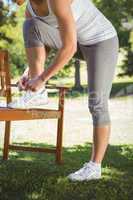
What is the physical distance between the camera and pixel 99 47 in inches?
175

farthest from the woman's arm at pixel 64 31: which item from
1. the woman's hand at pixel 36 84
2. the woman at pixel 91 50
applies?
the woman at pixel 91 50

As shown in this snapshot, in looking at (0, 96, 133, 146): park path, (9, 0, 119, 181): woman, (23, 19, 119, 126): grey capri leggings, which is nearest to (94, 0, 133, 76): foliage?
(0, 96, 133, 146): park path

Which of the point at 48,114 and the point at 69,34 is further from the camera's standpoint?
the point at 48,114

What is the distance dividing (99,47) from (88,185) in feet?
3.41

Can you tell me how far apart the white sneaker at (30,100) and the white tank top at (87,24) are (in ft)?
1.55

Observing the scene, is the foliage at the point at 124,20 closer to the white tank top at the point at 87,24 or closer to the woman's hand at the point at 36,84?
the white tank top at the point at 87,24

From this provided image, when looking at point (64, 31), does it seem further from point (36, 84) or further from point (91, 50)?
point (91, 50)

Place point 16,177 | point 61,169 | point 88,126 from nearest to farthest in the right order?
point 16,177, point 61,169, point 88,126

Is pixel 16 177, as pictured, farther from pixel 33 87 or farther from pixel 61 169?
pixel 33 87

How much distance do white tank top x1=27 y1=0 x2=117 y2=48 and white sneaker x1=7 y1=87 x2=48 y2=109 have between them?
0.47 metres

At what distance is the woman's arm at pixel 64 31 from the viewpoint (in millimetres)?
3643

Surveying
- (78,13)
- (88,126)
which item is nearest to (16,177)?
(78,13)

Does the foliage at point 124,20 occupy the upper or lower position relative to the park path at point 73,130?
upper

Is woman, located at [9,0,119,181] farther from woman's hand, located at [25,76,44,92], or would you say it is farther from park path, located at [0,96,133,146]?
park path, located at [0,96,133,146]
